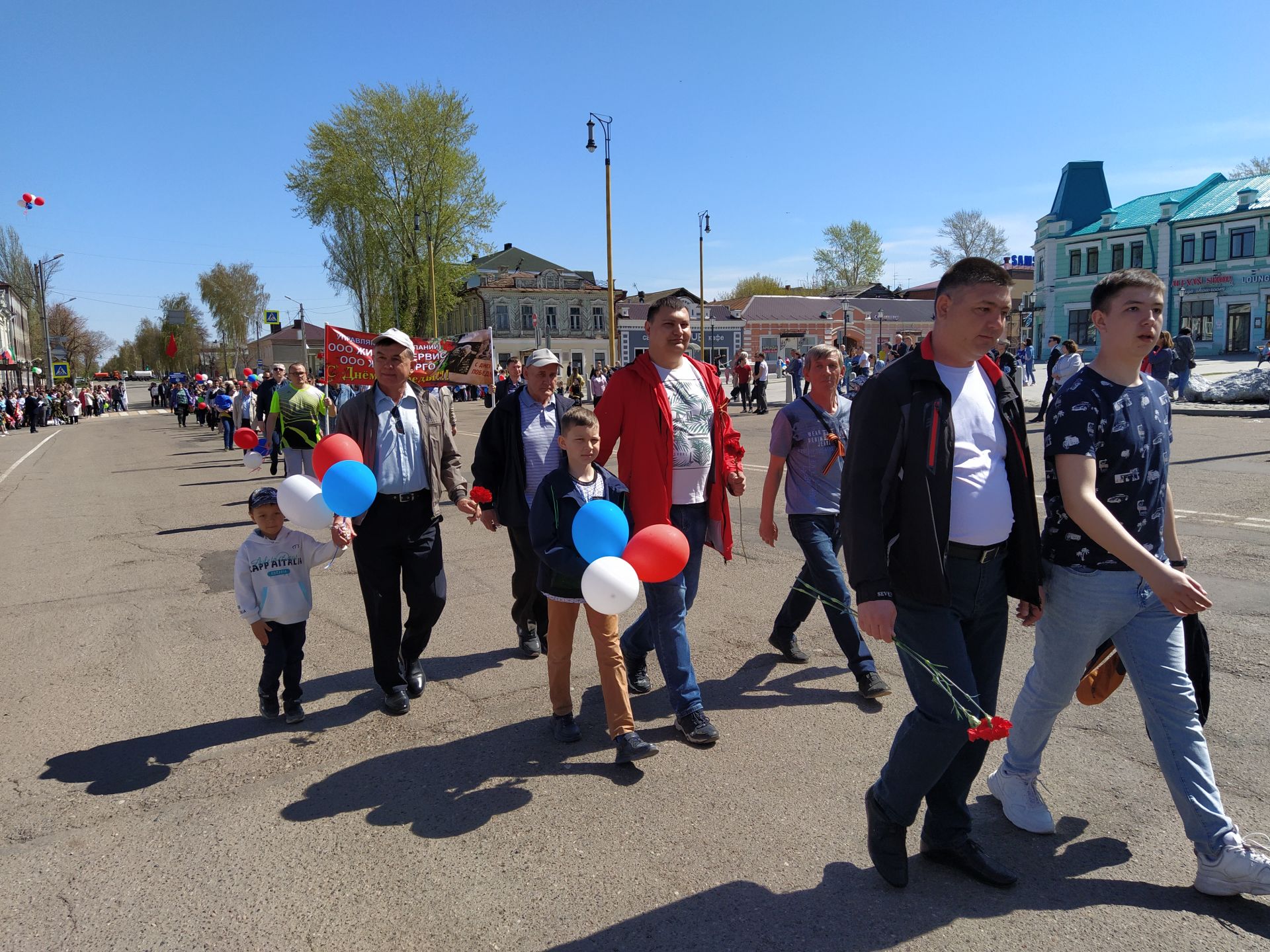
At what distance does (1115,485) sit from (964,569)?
23.0 inches

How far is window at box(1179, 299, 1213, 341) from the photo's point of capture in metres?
49.0

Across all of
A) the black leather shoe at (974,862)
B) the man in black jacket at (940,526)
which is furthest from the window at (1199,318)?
the black leather shoe at (974,862)

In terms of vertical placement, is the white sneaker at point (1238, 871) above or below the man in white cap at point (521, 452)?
below

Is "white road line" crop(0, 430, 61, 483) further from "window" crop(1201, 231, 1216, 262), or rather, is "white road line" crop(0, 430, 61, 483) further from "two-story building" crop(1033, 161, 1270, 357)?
"window" crop(1201, 231, 1216, 262)

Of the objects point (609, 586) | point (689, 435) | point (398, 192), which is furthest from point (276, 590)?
point (398, 192)

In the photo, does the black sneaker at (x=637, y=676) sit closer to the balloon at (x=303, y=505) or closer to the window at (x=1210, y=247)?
the balloon at (x=303, y=505)

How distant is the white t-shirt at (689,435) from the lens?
13.4 feet

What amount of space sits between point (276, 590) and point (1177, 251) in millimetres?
58207

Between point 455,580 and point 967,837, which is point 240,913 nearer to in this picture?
point 967,837

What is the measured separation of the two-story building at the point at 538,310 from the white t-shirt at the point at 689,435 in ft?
216

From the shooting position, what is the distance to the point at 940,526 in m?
2.56

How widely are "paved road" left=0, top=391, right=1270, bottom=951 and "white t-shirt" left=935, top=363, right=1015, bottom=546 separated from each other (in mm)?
1192

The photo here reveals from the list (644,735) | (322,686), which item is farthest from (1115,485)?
(322,686)

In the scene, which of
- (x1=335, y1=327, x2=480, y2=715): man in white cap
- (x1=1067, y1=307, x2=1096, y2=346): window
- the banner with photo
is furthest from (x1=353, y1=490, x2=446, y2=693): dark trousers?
(x1=1067, y1=307, x2=1096, y2=346): window
